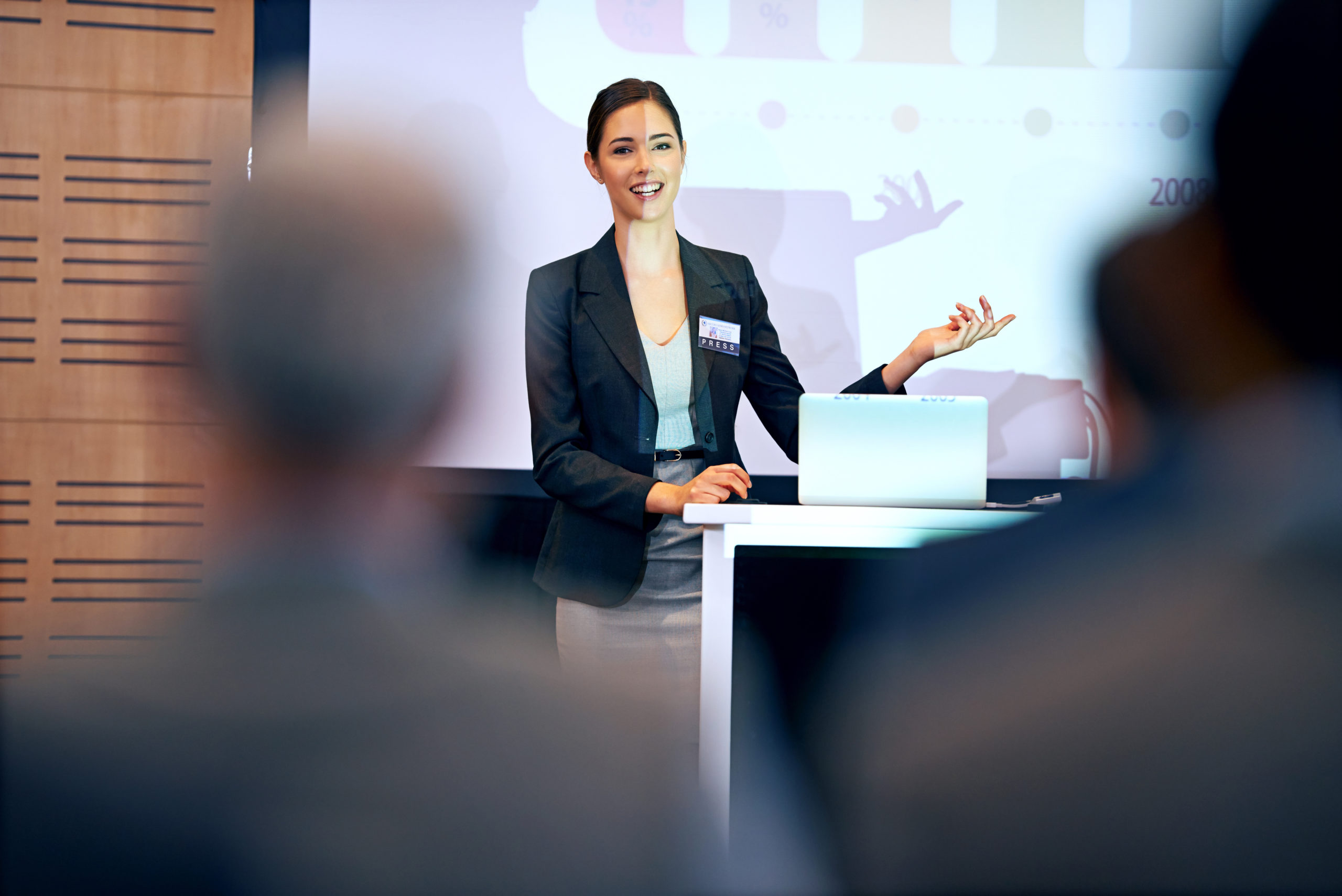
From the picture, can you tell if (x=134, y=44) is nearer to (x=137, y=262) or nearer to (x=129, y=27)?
(x=129, y=27)

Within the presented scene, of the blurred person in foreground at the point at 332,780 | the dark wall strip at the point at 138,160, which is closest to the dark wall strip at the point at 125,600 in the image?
the blurred person in foreground at the point at 332,780

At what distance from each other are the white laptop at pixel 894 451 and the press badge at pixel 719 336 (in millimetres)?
606

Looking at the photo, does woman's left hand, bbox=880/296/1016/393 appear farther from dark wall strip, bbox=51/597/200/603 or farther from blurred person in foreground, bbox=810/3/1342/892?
dark wall strip, bbox=51/597/200/603

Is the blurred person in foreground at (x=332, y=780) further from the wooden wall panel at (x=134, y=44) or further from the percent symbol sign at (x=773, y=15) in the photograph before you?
the percent symbol sign at (x=773, y=15)

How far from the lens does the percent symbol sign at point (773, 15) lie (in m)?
2.75

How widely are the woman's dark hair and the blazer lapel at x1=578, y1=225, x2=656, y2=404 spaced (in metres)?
0.23

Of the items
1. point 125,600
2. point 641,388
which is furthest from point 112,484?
point 641,388

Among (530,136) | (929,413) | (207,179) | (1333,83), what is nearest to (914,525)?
(929,413)

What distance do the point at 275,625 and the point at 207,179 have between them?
65.1 inches

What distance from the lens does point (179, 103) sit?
2736mm

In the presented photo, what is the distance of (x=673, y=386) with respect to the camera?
1620 mm

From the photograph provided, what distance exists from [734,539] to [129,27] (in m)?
2.79

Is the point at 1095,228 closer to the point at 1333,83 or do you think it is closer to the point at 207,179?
the point at 1333,83

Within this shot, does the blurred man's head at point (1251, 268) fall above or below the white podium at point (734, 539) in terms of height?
above
